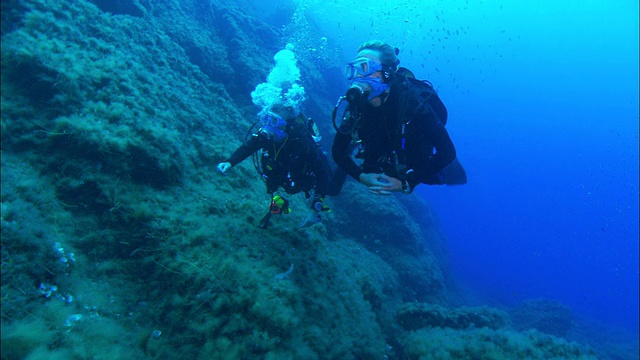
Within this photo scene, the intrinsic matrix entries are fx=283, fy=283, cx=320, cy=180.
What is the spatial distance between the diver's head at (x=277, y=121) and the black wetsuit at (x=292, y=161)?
8 centimetres

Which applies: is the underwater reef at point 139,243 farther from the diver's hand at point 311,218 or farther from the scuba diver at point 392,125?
the scuba diver at point 392,125

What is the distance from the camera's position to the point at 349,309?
4.79 metres

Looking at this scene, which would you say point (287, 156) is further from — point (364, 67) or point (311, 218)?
point (364, 67)

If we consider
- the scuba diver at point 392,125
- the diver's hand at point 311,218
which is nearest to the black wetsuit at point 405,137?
the scuba diver at point 392,125

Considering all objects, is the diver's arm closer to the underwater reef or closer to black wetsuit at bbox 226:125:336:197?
black wetsuit at bbox 226:125:336:197

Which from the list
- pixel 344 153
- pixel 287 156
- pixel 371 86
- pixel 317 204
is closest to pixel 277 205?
pixel 317 204

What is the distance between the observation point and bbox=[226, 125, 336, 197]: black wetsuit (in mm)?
4941

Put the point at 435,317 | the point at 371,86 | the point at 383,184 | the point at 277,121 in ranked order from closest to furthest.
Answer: the point at 383,184 < the point at 371,86 < the point at 277,121 < the point at 435,317

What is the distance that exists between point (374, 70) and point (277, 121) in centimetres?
196

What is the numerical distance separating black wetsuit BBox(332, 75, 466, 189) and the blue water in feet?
174

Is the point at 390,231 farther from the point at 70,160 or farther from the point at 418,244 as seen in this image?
the point at 70,160

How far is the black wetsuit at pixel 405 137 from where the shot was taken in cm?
330

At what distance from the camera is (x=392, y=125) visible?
11.6ft

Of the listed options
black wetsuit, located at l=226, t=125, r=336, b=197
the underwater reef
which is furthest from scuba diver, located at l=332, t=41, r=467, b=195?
the underwater reef
